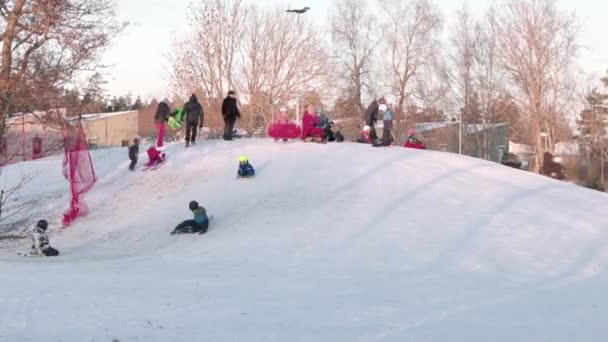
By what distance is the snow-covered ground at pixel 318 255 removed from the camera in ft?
28.5

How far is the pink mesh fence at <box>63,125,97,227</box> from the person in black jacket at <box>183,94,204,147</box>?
424 cm

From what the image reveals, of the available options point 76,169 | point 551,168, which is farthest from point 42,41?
point 551,168

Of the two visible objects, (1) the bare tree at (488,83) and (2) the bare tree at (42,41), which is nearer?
(2) the bare tree at (42,41)

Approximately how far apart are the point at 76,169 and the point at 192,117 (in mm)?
5159

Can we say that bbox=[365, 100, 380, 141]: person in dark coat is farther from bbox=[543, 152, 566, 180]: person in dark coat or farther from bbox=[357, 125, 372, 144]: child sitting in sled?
bbox=[543, 152, 566, 180]: person in dark coat

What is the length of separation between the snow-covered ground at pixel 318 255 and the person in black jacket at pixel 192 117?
2.31 feet

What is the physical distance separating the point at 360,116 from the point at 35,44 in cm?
3382

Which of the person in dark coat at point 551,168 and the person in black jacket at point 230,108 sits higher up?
the person in black jacket at point 230,108

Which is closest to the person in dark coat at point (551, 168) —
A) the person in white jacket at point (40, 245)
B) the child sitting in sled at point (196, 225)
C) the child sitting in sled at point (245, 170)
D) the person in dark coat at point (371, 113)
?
the person in dark coat at point (371, 113)

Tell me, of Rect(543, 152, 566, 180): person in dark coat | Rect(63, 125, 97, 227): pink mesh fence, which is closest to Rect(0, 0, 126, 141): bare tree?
Rect(63, 125, 97, 227): pink mesh fence

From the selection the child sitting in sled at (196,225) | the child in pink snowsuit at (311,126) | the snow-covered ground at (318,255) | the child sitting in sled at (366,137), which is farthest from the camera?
the child sitting in sled at (366,137)

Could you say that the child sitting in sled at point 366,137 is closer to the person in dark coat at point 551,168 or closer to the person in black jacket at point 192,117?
the person in black jacket at point 192,117

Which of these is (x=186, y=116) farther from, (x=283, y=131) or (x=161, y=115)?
(x=283, y=131)

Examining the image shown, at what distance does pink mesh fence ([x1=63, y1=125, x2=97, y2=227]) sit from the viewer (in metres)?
18.8
